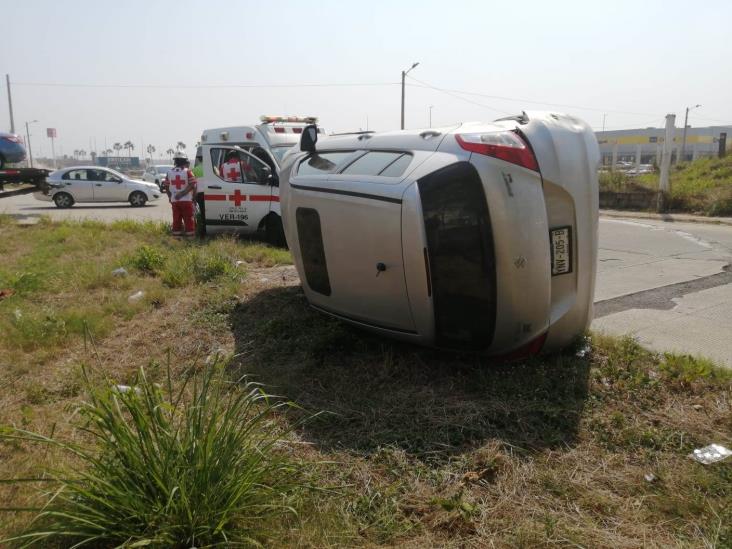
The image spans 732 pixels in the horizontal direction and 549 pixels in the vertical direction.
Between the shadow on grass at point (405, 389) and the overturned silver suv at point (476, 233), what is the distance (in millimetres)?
236

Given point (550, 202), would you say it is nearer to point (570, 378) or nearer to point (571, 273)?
point (571, 273)

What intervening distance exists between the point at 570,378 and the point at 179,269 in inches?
192

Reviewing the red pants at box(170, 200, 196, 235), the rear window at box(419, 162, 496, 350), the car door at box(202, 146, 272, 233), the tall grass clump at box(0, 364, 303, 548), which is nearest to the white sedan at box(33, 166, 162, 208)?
the red pants at box(170, 200, 196, 235)

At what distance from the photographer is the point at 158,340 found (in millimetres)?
5195

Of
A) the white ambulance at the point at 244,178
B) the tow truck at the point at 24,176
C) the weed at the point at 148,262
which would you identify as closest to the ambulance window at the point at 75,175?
the tow truck at the point at 24,176

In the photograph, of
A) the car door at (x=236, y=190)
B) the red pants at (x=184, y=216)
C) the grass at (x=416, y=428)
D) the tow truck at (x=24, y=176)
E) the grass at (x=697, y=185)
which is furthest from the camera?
the grass at (x=697, y=185)

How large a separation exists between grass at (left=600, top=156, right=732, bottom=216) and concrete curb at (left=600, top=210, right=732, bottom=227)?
78cm

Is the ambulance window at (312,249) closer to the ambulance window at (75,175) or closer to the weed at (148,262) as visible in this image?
the weed at (148,262)

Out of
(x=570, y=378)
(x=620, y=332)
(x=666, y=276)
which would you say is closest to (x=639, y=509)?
(x=570, y=378)

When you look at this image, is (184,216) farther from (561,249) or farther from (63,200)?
(63,200)

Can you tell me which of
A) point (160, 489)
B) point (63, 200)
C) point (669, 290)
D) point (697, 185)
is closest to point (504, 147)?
point (160, 489)

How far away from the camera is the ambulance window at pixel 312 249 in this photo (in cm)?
475

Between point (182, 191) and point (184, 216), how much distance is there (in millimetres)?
511

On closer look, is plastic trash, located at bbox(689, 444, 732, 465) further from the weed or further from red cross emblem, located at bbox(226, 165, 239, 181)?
red cross emblem, located at bbox(226, 165, 239, 181)
